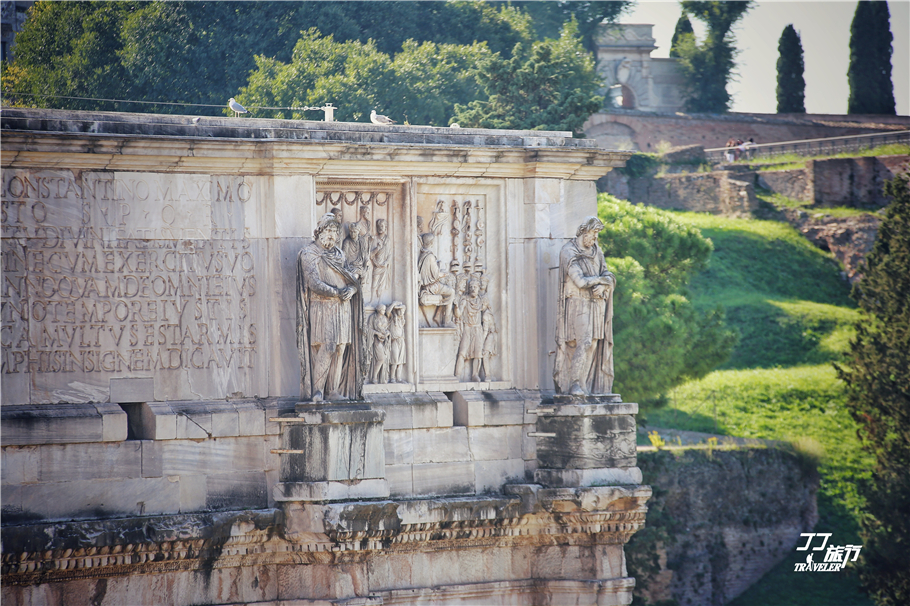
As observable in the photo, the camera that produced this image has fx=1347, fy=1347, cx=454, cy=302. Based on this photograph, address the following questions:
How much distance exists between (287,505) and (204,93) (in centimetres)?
2900

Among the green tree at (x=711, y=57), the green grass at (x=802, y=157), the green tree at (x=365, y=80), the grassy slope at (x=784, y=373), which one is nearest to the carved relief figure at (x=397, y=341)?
A: the grassy slope at (x=784, y=373)

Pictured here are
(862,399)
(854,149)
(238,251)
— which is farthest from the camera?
(854,149)

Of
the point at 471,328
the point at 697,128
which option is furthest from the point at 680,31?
the point at 471,328

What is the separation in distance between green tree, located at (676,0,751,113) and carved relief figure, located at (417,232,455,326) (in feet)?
187

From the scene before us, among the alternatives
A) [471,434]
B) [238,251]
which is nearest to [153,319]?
[238,251]

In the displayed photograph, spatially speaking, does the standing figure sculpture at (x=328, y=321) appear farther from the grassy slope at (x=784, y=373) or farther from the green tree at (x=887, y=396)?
the grassy slope at (x=784, y=373)

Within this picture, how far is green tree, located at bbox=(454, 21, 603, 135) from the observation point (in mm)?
38781

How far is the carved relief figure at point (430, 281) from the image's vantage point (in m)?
17.7

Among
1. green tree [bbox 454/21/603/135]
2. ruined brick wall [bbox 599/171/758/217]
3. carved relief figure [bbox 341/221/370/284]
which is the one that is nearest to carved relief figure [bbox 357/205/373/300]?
carved relief figure [bbox 341/221/370/284]

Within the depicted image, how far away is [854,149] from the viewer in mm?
61719

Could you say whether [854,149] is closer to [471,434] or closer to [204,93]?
[204,93]

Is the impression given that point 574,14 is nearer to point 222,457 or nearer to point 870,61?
point 870,61

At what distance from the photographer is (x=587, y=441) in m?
17.4

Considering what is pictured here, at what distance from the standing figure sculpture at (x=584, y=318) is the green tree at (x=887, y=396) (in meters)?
→ 14.5
